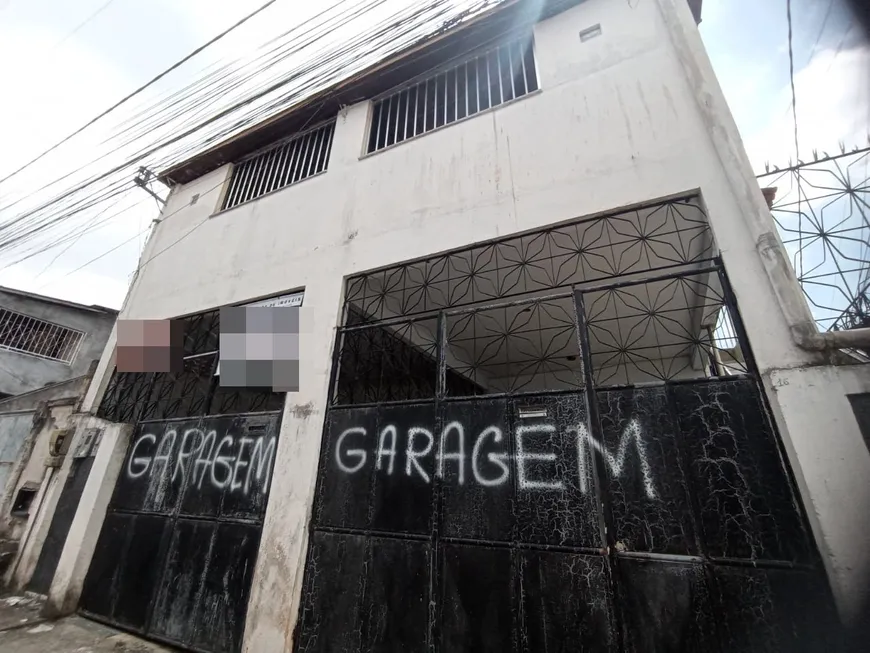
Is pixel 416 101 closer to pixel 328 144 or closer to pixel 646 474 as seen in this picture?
pixel 328 144

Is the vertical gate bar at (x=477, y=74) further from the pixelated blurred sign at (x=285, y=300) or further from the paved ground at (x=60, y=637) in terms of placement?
the paved ground at (x=60, y=637)

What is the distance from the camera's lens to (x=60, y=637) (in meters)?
4.18

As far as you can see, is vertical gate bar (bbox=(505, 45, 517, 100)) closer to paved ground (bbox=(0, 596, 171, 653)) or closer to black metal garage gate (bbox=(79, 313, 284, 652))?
black metal garage gate (bbox=(79, 313, 284, 652))

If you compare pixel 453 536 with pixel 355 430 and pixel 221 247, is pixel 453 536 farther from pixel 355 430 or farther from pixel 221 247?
pixel 221 247

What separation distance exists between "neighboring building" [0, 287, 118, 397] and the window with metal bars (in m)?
A: 9.19

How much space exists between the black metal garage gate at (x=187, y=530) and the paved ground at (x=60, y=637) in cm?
13

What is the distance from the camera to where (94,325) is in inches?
500

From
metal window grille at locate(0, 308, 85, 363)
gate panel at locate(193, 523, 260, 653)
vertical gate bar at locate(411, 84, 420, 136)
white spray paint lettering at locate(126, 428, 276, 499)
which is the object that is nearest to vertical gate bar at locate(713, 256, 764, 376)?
white spray paint lettering at locate(126, 428, 276, 499)

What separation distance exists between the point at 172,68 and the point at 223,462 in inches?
207

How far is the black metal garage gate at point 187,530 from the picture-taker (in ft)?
13.1

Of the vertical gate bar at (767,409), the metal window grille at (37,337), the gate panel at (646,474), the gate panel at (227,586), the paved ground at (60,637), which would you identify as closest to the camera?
the vertical gate bar at (767,409)

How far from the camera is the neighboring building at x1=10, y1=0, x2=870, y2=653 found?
257 centimetres

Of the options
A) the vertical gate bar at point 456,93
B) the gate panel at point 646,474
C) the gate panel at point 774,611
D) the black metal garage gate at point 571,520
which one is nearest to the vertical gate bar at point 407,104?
the vertical gate bar at point 456,93

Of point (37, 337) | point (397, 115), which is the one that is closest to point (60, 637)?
point (397, 115)
